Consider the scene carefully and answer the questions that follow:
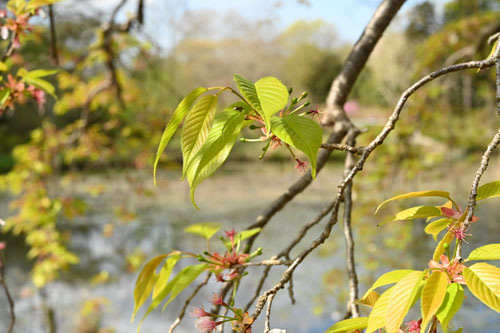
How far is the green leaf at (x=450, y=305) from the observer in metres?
0.27

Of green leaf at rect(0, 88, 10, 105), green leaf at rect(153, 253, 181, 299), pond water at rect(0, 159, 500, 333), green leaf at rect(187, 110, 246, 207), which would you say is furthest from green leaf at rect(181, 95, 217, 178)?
pond water at rect(0, 159, 500, 333)

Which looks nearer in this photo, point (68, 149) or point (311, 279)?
point (68, 149)

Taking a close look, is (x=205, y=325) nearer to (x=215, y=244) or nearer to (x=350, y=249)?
(x=350, y=249)

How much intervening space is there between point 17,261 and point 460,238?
6.02m

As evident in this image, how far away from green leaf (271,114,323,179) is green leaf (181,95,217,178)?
5cm

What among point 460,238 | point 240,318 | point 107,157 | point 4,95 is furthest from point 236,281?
point 107,157

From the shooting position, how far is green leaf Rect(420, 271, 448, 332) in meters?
→ 0.26

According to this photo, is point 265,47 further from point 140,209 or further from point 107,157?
point 107,157

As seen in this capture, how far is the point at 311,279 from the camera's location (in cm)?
466

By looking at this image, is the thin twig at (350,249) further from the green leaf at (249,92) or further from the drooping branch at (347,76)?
the green leaf at (249,92)

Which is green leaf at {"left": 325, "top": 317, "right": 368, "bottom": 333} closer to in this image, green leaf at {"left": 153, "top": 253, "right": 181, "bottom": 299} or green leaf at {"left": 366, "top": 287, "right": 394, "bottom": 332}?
green leaf at {"left": 366, "top": 287, "right": 394, "bottom": 332}

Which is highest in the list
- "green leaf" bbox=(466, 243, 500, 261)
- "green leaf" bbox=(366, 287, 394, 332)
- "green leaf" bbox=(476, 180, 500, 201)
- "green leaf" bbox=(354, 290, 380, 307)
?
"green leaf" bbox=(476, 180, 500, 201)

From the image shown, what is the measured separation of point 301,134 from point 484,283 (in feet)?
0.50

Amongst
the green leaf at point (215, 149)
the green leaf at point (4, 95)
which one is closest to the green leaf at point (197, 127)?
the green leaf at point (215, 149)
